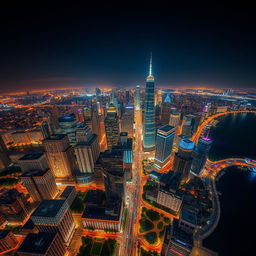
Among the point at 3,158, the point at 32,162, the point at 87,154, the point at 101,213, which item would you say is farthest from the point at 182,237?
the point at 3,158

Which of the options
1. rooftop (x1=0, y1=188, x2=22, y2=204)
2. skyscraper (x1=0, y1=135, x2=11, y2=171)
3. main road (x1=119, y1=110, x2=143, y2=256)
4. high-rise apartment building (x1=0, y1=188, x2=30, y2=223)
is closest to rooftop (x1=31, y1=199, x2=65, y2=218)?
high-rise apartment building (x1=0, y1=188, x2=30, y2=223)

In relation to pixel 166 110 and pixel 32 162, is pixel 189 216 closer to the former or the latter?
pixel 32 162

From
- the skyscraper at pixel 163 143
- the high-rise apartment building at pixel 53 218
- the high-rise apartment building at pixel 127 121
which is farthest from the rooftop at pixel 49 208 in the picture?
the high-rise apartment building at pixel 127 121

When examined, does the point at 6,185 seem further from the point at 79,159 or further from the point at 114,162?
the point at 114,162

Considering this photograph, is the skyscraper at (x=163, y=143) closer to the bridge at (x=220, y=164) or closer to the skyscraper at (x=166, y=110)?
the bridge at (x=220, y=164)

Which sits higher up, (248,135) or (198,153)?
(198,153)

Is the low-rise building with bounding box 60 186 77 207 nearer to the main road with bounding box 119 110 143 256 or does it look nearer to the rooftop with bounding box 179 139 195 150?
the main road with bounding box 119 110 143 256

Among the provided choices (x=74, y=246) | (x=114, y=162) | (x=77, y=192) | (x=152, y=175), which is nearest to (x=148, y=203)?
(x=152, y=175)
